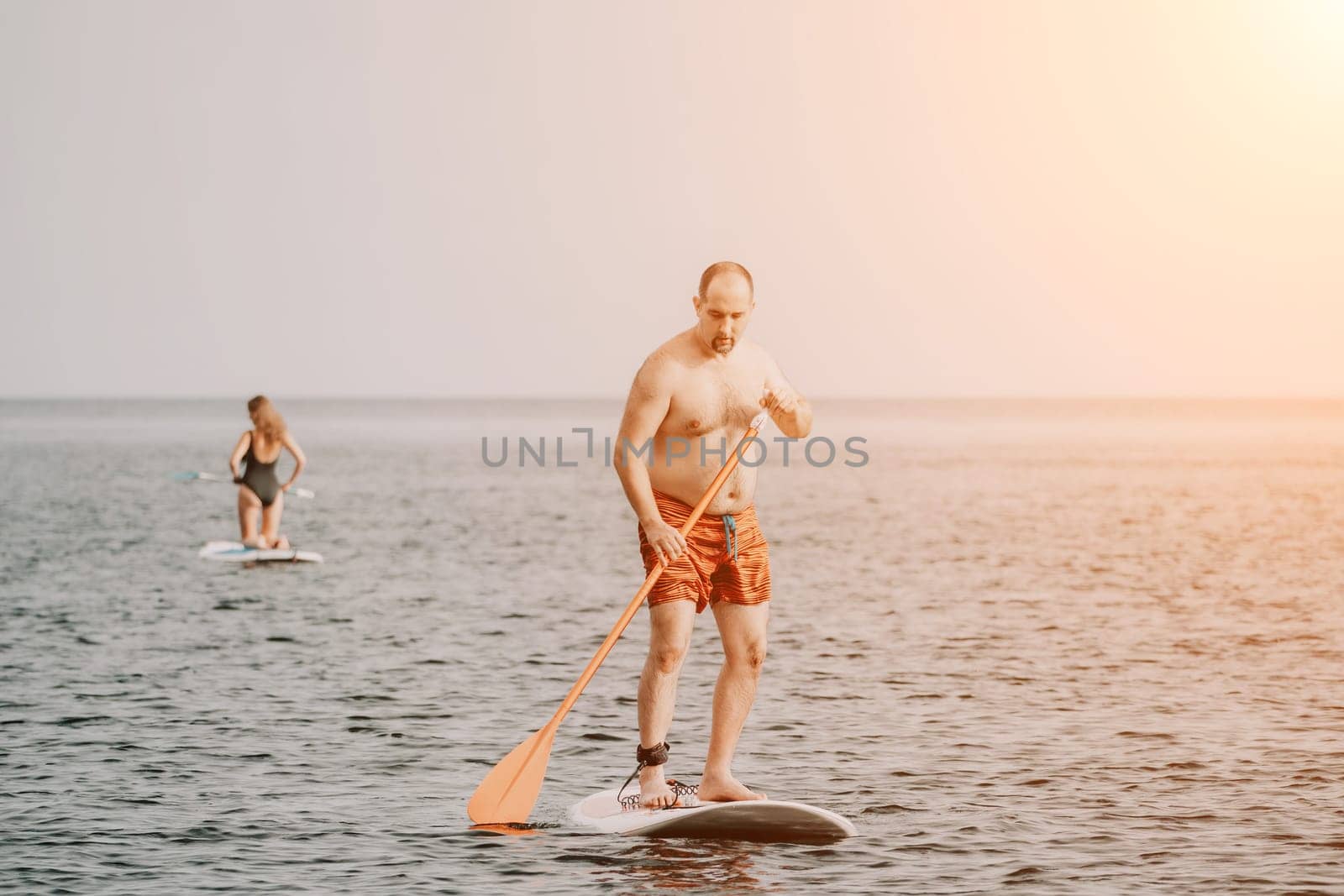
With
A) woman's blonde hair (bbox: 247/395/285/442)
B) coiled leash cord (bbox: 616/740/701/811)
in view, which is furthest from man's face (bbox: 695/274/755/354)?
woman's blonde hair (bbox: 247/395/285/442)

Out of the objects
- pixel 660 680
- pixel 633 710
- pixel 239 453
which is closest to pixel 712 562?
pixel 660 680

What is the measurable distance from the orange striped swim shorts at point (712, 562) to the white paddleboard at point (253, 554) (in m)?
15.2

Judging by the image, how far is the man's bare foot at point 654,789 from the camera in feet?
29.4

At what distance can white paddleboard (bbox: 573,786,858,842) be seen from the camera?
8.70 meters

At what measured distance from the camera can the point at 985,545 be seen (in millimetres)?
27984

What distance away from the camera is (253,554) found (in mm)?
23156

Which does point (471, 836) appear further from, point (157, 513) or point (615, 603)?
point (157, 513)

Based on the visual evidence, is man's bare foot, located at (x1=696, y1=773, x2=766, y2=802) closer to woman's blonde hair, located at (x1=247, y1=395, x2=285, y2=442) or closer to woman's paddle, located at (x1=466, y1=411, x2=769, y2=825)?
woman's paddle, located at (x1=466, y1=411, x2=769, y2=825)

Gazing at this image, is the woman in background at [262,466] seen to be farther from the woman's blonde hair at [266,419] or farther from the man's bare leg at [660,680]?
the man's bare leg at [660,680]

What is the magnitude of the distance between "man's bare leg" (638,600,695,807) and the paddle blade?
0.55 metres

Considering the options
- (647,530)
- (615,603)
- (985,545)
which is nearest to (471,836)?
(647,530)

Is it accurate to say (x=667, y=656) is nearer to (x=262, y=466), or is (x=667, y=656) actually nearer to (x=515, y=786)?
(x=515, y=786)

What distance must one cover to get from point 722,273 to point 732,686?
6.83ft

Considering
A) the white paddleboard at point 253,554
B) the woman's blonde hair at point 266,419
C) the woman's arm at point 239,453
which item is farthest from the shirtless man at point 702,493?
the white paddleboard at point 253,554
